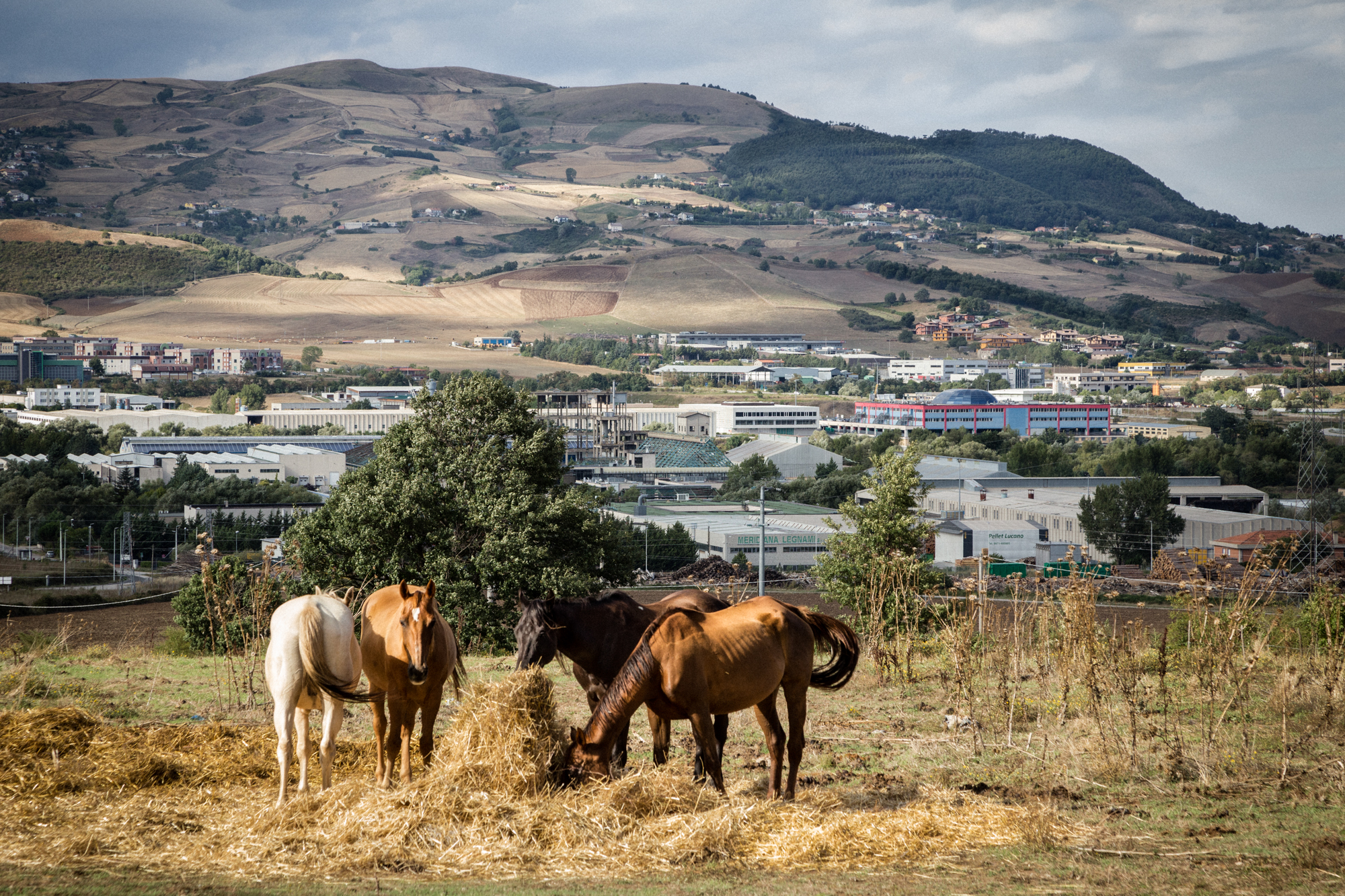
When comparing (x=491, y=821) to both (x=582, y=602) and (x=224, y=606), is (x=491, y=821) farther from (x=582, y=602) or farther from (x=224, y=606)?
(x=224, y=606)

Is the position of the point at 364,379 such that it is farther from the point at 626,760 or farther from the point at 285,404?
the point at 626,760

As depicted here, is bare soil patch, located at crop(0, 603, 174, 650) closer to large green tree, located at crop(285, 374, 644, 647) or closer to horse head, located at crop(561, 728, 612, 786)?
large green tree, located at crop(285, 374, 644, 647)

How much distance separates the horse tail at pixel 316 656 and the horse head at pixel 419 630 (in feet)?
1.49

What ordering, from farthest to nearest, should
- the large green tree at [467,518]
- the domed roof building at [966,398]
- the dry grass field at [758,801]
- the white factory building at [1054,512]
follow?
the domed roof building at [966,398]
the white factory building at [1054,512]
the large green tree at [467,518]
the dry grass field at [758,801]

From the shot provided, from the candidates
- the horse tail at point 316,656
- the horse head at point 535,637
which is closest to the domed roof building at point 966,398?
the horse head at point 535,637

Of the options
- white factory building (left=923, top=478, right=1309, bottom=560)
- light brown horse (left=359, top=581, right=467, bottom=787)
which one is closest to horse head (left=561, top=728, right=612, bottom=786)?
light brown horse (left=359, top=581, right=467, bottom=787)

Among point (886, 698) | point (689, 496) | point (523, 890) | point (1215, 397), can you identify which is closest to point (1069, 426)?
point (1215, 397)

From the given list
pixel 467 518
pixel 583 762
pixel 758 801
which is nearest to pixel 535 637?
pixel 583 762

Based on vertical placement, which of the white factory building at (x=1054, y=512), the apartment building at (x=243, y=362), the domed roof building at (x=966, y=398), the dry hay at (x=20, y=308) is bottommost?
the white factory building at (x=1054, y=512)

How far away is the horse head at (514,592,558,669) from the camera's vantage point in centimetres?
763

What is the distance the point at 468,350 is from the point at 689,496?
374 feet

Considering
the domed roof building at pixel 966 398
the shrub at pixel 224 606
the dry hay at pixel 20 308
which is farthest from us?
the dry hay at pixel 20 308

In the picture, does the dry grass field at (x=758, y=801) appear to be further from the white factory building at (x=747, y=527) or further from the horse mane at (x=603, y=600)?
the white factory building at (x=747, y=527)

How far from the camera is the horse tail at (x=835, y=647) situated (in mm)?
8359
